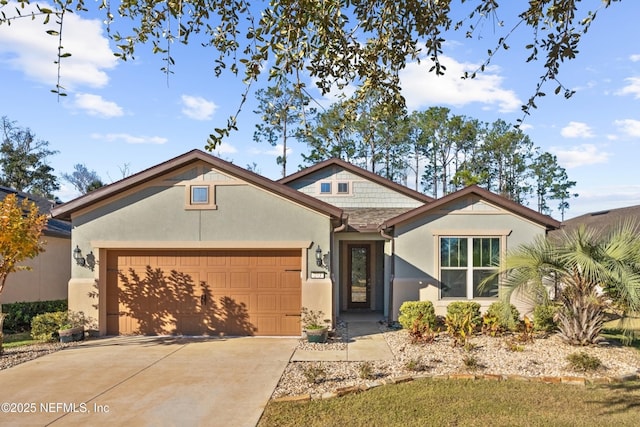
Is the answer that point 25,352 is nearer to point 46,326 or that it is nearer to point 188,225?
point 46,326

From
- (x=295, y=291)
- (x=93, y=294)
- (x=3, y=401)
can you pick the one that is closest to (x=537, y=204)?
(x=295, y=291)

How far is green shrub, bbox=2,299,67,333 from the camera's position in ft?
43.8

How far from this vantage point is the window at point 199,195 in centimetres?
1177

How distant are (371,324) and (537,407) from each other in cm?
724

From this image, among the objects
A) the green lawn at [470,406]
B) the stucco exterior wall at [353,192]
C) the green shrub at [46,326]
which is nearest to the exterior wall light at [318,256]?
the green lawn at [470,406]

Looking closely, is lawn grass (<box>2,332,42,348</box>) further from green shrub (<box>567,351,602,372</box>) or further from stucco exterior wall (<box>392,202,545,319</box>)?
green shrub (<box>567,351,602,372</box>)

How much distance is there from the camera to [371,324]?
13648 millimetres

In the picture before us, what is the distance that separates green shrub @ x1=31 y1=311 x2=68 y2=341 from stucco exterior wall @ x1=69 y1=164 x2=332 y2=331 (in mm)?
523

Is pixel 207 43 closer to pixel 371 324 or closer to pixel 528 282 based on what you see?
pixel 528 282

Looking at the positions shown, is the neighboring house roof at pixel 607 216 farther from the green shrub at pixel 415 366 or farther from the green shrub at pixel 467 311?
the green shrub at pixel 415 366

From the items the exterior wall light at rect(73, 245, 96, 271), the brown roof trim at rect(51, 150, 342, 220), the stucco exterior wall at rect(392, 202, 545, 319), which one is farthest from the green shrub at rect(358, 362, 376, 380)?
the exterior wall light at rect(73, 245, 96, 271)

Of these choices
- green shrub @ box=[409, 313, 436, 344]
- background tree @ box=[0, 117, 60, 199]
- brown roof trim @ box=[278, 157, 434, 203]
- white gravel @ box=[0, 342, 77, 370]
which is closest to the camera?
white gravel @ box=[0, 342, 77, 370]

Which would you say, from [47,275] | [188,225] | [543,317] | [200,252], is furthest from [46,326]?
[543,317]

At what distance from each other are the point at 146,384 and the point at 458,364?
18.9 feet
